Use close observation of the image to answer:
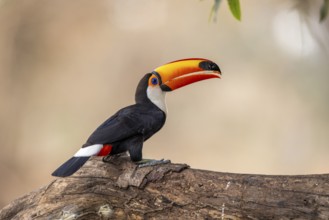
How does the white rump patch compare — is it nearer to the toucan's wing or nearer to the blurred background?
the toucan's wing

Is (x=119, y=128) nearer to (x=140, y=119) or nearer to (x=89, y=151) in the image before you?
(x=140, y=119)

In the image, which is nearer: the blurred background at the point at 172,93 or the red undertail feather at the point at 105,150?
the red undertail feather at the point at 105,150

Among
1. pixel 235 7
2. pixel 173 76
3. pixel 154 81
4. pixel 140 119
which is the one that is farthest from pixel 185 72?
pixel 235 7

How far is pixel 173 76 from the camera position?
392 centimetres

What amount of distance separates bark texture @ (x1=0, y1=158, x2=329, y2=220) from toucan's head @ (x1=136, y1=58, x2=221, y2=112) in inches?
21.9

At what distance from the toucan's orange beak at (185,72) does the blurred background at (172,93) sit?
5.00 m

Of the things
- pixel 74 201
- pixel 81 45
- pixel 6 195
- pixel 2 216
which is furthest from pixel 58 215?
pixel 81 45

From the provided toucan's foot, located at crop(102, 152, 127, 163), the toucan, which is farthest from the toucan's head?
toucan's foot, located at crop(102, 152, 127, 163)

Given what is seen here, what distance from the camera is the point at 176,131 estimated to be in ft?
33.1

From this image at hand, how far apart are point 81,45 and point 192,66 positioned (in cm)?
593

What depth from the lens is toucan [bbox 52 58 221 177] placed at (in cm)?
348

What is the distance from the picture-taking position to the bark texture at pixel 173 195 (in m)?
3.05

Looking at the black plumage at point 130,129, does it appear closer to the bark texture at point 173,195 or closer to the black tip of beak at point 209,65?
the bark texture at point 173,195

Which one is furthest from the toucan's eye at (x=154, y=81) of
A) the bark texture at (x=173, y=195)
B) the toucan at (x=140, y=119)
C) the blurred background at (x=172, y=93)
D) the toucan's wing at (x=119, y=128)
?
the blurred background at (x=172, y=93)
